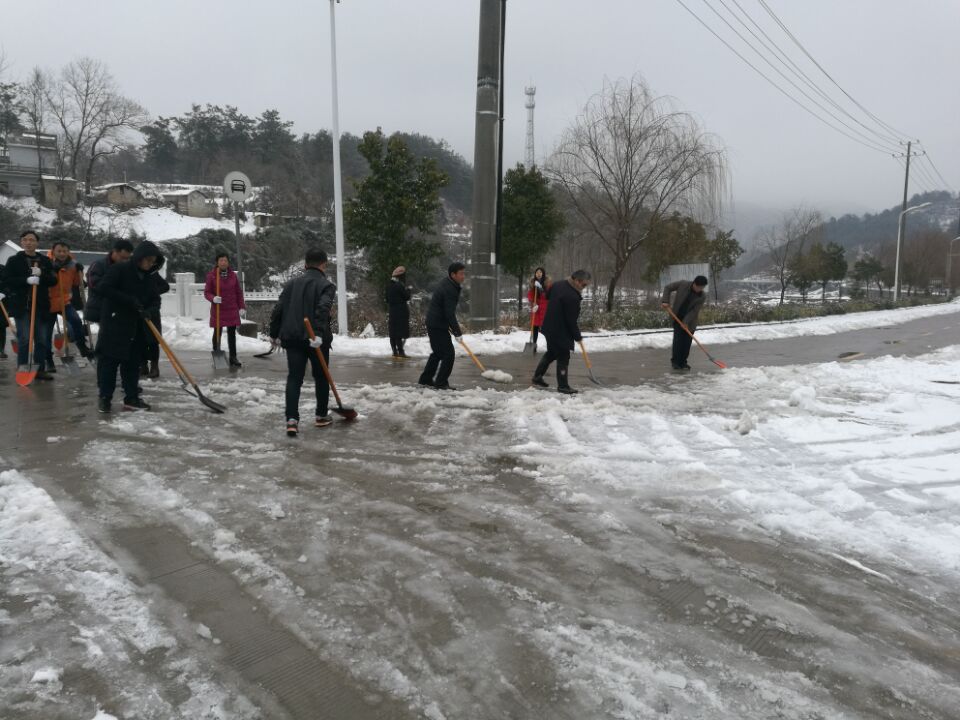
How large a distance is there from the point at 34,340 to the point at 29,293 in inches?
25.2

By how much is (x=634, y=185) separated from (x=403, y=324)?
13.2 metres

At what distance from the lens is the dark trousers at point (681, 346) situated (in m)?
11.0

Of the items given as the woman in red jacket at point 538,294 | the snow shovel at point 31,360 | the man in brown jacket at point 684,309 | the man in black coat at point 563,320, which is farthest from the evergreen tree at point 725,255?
the snow shovel at point 31,360

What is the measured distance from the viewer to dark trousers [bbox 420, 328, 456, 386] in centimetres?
848

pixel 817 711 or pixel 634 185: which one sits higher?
pixel 634 185

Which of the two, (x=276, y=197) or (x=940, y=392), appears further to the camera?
(x=276, y=197)

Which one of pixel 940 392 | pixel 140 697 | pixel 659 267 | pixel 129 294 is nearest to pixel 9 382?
pixel 129 294

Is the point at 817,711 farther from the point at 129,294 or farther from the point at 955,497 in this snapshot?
the point at 129,294

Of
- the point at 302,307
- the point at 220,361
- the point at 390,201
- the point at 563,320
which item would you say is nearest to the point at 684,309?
the point at 563,320

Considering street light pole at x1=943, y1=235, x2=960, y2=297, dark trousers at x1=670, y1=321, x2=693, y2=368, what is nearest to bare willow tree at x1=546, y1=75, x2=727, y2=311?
dark trousers at x1=670, y1=321, x2=693, y2=368

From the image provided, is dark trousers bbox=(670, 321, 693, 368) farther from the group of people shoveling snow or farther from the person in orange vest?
the person in orange vest

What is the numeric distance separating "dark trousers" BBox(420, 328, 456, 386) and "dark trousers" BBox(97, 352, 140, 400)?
11.3ft

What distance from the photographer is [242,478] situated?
4723 millimetres

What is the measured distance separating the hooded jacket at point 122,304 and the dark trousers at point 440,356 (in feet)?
11.2
